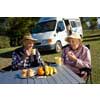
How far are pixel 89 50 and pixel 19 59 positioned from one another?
4.99 ft

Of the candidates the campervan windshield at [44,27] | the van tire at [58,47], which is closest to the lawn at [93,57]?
the van tire at [58,47]

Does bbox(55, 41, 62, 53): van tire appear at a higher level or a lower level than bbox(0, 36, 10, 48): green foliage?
lower

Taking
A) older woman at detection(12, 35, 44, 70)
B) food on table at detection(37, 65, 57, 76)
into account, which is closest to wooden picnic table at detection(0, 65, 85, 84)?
food on table at detection(37, 65, 57, 76)

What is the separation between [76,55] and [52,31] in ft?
3.16

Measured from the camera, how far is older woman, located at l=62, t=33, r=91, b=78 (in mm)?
6703

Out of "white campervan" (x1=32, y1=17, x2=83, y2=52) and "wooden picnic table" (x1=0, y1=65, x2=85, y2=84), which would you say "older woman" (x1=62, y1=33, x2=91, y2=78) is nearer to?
"white campervan" (x1=32, y1=17, x2=83, y2=52)

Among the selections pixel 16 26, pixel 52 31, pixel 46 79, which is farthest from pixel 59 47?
pixel 46 79

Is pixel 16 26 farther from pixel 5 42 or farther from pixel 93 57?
pixel 93 57

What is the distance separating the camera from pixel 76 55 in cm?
673

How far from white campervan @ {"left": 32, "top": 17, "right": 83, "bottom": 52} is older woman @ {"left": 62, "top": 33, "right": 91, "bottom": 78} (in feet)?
0.79

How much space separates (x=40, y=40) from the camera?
7156 mm
